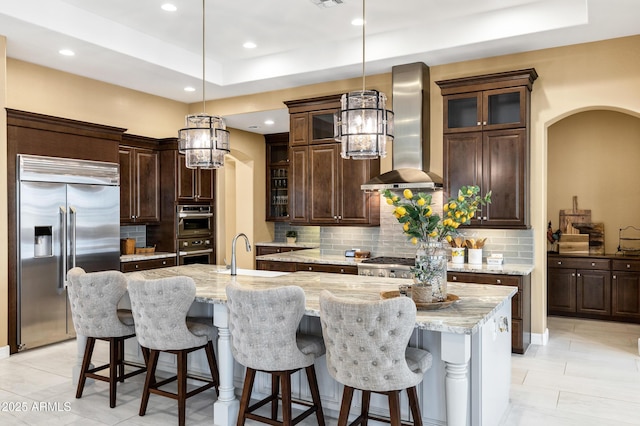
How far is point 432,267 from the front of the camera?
291 cm

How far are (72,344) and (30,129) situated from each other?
7.66ft

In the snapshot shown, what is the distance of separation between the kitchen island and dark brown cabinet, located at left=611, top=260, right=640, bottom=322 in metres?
3.44

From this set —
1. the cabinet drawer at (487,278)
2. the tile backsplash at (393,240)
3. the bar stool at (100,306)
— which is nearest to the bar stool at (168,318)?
the bar stool at (100,306)

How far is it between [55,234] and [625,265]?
261 inches

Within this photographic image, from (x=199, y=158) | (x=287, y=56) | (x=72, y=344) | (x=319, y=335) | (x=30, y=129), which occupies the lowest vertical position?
(x=72, y=344)

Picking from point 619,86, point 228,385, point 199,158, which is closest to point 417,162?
point 619,86

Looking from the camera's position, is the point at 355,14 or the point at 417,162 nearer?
the point at 355,14

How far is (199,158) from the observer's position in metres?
3.97

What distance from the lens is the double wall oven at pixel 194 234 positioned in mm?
7055

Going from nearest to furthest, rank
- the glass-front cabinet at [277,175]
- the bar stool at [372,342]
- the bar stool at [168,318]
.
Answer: the bar stool at [372,342] → the bar stool at [168,318] → the glass-front cabinet at [277,175]

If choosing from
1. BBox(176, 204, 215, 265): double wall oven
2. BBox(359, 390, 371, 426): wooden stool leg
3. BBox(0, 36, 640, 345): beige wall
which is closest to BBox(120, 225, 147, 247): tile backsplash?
BBox(176, 204, 215, 265): double wall oven

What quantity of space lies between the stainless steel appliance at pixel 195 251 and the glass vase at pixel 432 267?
192 inches

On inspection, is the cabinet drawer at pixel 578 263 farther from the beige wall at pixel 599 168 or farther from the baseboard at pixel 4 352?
the baseboard at pixel 4 352

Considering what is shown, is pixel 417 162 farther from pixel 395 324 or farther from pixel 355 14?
pixel 395 324
